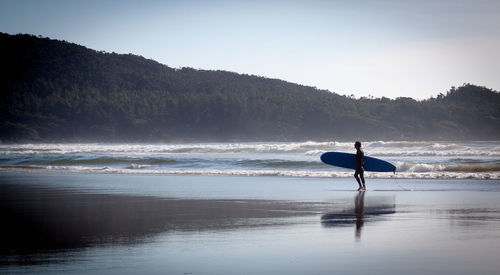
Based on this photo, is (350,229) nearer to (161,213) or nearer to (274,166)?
(161,213)

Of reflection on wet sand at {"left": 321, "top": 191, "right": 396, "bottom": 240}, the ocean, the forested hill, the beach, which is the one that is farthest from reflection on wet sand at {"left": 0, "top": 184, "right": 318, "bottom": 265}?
the forested hill

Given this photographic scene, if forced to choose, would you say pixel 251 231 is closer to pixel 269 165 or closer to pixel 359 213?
pixel 359 213

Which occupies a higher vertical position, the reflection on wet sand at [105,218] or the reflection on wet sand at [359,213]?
the reflection on wet sand at [359,213]

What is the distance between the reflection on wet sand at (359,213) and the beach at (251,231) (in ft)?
0.07

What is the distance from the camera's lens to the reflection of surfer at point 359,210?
31.7 feet

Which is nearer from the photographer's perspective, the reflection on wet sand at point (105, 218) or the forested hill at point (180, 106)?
the reflection on wet sand at point (105, 218)

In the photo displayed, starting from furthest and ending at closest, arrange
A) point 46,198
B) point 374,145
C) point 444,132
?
point 444,132 → point 374,145 → point 46,198

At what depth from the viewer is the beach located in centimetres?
692

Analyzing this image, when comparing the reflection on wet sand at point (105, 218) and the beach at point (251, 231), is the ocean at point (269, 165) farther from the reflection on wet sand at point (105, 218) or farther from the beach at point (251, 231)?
the reflection on wet sand at point (105, 218)

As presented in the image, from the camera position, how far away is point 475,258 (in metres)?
7.17

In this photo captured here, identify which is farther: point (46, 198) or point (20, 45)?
point (20, 45)

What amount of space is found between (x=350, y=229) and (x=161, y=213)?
4.13 meters

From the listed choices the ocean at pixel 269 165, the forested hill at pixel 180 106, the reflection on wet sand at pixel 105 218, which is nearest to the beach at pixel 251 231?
the reflection on wet sand at pixel 105 218

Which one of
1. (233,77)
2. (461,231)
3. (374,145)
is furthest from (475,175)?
(233,77)
